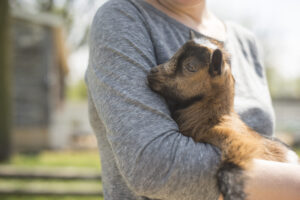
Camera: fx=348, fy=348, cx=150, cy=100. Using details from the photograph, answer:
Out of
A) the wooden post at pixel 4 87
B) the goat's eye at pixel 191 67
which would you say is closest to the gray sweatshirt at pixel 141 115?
the goat's eye at pixel 191 67

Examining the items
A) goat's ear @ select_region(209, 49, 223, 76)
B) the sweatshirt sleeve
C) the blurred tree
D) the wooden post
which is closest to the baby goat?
goat's ear @ select_region(209, 49, 223, 76)

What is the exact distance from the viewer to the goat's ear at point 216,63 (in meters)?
1.85

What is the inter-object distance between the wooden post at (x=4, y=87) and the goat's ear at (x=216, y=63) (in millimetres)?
8116

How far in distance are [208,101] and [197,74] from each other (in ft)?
0.56

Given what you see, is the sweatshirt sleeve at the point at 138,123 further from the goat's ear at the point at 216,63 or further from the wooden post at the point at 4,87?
the wooden post at the point at 4,87

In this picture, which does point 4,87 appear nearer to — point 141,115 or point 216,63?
point 216,63

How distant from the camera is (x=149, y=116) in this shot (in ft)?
4.63

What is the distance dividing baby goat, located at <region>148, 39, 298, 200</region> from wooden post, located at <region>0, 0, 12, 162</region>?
805cm

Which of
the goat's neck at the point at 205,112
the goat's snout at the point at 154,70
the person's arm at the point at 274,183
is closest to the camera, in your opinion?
the person's arm at the point at 274,183

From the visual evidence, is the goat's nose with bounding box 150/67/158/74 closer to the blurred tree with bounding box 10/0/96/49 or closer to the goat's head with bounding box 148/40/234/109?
the goat's head with bounding box 148/40/234/109

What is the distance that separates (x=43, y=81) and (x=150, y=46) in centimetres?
1262

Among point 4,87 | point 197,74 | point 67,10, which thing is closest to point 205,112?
point 197,74

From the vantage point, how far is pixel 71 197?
6.59 m

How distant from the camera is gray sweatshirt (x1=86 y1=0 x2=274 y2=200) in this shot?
132 centimetres
